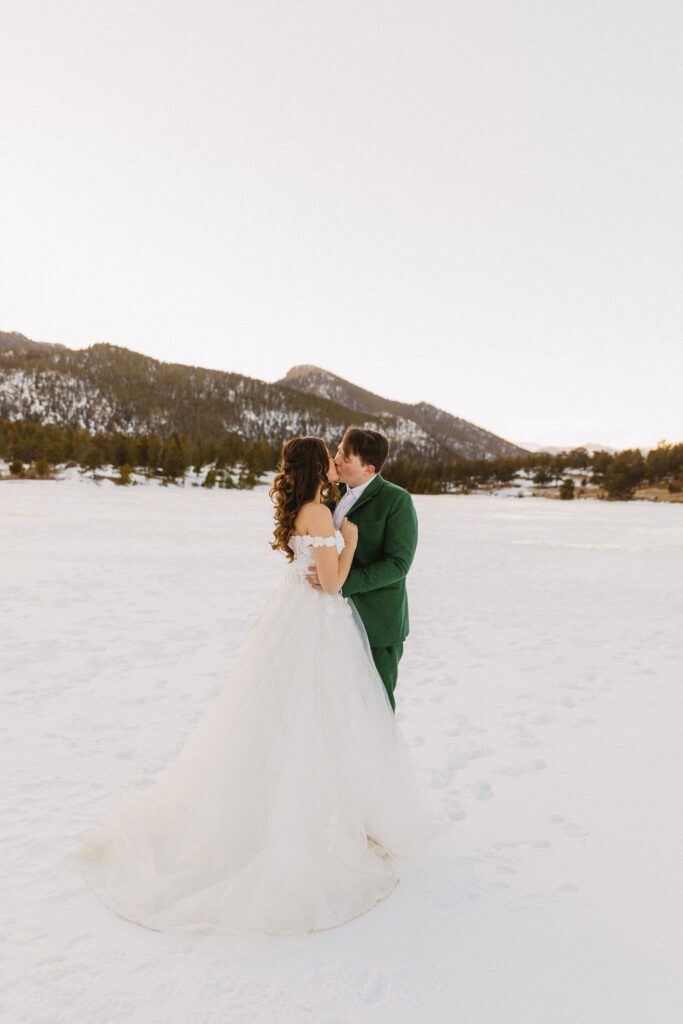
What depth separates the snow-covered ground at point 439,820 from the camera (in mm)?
2436

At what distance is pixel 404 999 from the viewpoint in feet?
7.90

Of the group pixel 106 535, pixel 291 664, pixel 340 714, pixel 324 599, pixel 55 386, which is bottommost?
pixel 106 535

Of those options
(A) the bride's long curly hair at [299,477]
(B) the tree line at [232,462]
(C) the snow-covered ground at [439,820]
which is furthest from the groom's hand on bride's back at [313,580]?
(B) the tree line at [232,462]

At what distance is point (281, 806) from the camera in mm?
2926

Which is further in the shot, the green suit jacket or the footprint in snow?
the footprint in snow

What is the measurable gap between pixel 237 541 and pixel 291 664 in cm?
1710

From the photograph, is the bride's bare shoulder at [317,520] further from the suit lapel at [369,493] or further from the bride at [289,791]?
the suit lapel at [369,493]

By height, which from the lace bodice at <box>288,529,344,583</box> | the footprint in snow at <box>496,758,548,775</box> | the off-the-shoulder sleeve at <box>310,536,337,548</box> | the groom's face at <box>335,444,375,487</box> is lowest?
the footprint in snow at <box>496,758,548,775</box>

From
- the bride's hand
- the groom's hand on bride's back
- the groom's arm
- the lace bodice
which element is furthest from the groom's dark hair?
the groom's hand on bride's back

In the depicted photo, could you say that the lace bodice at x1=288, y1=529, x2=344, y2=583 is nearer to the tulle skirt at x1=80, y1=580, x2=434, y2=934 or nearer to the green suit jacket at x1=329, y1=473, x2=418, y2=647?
the tulle skirt at x1=80, y1=580, x2=434, y2=934

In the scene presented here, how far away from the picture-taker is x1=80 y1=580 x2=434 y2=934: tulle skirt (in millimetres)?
2807

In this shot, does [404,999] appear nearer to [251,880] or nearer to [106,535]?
[251,880]

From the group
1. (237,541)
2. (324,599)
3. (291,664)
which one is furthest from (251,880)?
(237,541)

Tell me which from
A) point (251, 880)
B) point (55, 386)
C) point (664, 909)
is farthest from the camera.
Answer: point (55, 386)
